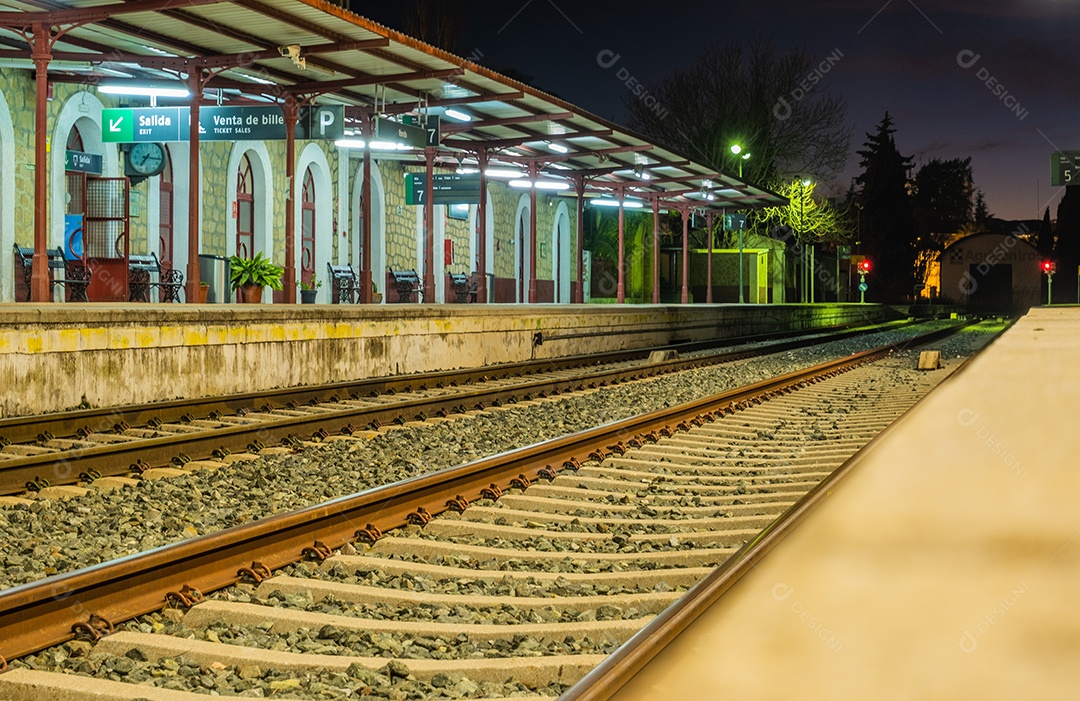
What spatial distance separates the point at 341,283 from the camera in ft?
80.4

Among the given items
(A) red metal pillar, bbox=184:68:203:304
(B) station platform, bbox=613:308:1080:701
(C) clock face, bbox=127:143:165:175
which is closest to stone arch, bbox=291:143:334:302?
(C) clock face, bbox=127:143:165:175

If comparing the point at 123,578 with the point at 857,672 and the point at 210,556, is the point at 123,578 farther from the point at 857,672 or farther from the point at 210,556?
the point at 857,672

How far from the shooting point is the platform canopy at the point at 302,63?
1292 centimetres

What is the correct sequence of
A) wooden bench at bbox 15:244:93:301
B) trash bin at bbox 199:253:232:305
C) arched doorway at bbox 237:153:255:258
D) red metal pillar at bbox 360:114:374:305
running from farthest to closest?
1. arched doorway at bbox 237:153:255:258
2. trash bin at bbox 199:253:232:305
3. red metal pillar at bbox 360:114:374:305
4. wooden bench at bbox 15:244:93:301

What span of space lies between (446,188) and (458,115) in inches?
146

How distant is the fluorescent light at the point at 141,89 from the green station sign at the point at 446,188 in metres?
6.68

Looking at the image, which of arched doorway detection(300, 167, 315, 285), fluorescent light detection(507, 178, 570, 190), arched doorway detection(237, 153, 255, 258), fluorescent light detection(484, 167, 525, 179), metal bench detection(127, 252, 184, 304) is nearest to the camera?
metal bench detection(127, 252, 184, 304)

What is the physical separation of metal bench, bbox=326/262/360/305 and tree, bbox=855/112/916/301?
77906mm

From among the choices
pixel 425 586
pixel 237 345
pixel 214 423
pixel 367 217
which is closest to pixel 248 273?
pixel 367 217

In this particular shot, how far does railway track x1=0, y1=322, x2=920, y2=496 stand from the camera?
7289mm

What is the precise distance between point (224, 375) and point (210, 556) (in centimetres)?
820

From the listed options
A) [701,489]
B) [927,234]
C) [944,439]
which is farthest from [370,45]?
[927,234]

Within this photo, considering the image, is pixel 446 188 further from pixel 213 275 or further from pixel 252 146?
pixel 213 275

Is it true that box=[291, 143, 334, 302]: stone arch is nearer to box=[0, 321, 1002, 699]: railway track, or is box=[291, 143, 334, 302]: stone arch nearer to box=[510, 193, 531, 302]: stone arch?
box=[510, 193, 531, 302]: stone arch
